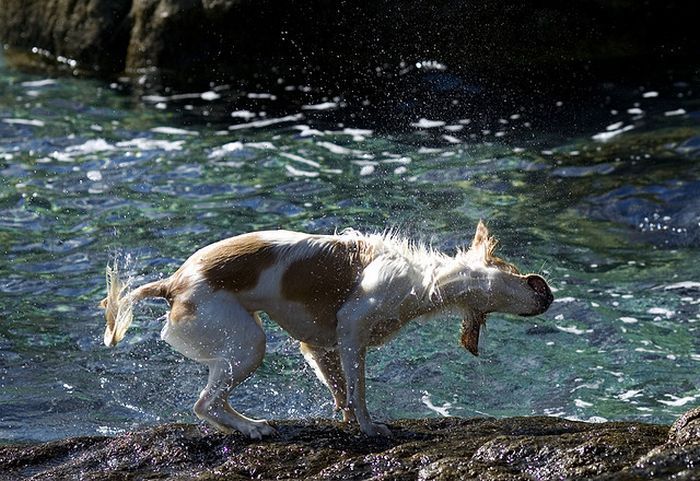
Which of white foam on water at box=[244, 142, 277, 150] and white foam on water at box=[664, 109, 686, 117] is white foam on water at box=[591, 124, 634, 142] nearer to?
white foam on water at box=[664, 109, 686, 117]

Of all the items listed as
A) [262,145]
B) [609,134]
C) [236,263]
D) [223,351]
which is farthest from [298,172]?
[223,351]

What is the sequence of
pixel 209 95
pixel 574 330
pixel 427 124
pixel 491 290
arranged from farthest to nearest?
pixel 209 95
pixel 427 124
pixel 574 330
pixel 491 290

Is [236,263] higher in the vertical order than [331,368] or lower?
higher

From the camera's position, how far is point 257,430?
4.73 m

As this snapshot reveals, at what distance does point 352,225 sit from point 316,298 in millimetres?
3199

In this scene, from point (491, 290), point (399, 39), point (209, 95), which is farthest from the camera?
point (399, 39)

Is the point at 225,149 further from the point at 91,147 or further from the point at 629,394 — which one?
the point at 629,394

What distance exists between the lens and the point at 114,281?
5129mm

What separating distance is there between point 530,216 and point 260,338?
13.4 ft

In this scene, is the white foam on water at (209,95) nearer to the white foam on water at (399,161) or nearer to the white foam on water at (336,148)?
the white foam on water at (336,148)

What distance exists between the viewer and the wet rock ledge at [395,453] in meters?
3.86

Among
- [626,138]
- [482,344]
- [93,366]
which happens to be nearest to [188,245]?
[93,366]

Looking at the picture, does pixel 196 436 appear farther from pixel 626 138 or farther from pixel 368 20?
pixel 368 20

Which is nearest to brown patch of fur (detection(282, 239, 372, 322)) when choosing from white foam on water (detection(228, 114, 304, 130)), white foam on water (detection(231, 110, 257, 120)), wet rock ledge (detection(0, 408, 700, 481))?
wet rock ledge (detection(0, 408, 700, 481))
